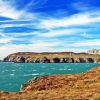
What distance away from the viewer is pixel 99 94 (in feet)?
95.1

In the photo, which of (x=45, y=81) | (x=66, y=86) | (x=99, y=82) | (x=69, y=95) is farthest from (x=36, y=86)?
(x=69, y=95)

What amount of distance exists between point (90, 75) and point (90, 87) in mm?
7240

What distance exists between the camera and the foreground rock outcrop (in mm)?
29531

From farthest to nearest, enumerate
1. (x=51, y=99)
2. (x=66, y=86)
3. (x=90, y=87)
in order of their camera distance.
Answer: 1. (x=66, y=86)
2. (x=90, y=87)
3. (x=51, y=99)

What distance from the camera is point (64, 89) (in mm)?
34438

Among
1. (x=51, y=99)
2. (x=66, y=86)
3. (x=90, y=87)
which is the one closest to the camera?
(x=51, y=99)

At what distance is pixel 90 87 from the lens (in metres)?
33.9

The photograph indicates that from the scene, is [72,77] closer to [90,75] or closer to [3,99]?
[90,75]

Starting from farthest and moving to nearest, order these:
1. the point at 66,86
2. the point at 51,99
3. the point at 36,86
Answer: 1. the point at 36,86
2. the point at 66,86
3. the point at 51,99

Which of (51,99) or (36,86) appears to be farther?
(36,86)

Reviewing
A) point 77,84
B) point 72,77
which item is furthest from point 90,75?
point 77,84

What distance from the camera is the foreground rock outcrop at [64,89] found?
2953cm

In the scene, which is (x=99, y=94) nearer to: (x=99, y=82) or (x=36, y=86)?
(x=99, y=82)

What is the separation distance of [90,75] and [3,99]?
14438 mm
